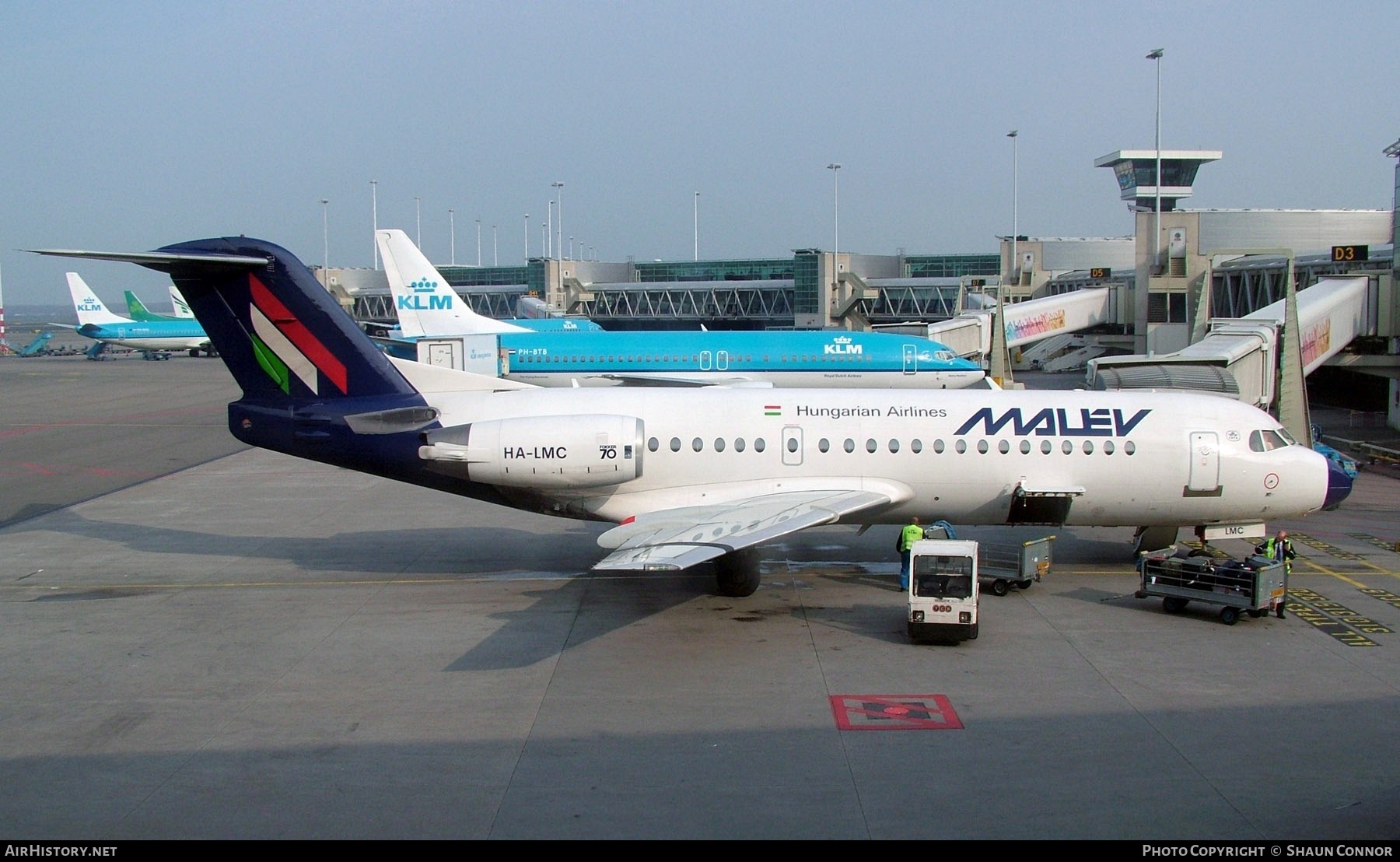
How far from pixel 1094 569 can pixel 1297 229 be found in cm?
7420

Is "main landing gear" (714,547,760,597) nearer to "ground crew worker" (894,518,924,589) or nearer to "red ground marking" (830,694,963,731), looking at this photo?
"ground crew worker" (894,518,924,589)

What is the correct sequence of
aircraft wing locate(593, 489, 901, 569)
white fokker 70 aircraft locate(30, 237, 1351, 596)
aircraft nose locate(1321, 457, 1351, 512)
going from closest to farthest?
aircraft wing locate(593, 489, 901, 569) < white fokker 70 aircraft locate(30, 237, 1351, 596) < aircraft nose locate(1321, 457, 1351, 512)

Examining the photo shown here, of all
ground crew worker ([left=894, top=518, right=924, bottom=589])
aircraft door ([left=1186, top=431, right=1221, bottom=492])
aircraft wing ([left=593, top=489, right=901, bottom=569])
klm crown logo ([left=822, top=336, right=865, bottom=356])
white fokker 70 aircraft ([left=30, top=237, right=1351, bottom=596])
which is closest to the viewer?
aircraft wing ([left=593, top=489, right=901, bottom=569])

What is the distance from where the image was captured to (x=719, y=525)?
661 inches

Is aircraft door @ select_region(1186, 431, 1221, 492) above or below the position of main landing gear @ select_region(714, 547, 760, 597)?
above

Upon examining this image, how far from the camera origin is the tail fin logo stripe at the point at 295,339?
18.5 meters

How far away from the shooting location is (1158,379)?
98.7 feet

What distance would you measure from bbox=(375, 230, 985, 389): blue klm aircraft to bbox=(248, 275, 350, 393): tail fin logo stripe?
82.7 feet

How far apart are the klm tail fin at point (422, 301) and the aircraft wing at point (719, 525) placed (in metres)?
36.4

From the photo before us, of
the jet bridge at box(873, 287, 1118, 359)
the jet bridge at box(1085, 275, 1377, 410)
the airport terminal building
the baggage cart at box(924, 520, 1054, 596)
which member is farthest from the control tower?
the baggage cart at box(924, 520, 1054, 596)

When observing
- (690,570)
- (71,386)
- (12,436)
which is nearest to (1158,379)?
(690,570)

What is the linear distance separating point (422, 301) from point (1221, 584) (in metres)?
43.8

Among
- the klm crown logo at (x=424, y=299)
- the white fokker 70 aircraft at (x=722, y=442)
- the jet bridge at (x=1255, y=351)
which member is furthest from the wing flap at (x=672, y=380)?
the white fokker 70 aircraft at (x=722, y=442)

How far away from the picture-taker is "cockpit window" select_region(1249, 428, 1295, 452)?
19.7m
